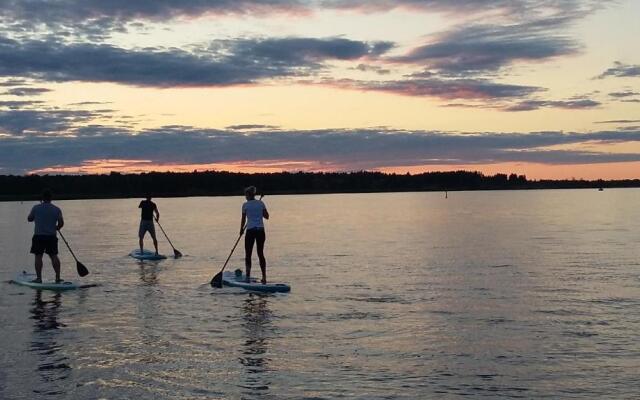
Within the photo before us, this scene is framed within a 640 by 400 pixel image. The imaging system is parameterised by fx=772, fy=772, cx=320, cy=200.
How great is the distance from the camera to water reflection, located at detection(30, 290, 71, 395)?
30.6 ft

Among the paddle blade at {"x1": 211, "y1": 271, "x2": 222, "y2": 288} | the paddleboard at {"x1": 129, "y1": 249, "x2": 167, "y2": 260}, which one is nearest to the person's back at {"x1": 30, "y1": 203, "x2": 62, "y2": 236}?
the paddle blade at {"x1": 211, "y1": 271, "x2": 222, "y2": 288}

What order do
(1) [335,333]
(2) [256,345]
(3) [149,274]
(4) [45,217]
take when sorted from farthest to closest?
(3) [149,274] < (4) [45,217] < (1) [335,333] < (2) [256,345]

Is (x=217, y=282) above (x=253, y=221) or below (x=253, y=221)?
below

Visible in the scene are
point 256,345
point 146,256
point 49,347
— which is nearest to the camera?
point 49,347

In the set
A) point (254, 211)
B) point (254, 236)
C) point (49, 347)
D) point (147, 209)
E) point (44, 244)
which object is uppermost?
point (254, 211)

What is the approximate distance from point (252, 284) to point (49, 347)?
673 centimetres

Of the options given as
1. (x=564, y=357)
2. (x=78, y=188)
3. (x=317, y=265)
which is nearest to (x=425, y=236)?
(x=317, y=265)

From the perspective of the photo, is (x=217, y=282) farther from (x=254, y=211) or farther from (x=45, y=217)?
(x=45, y=217)

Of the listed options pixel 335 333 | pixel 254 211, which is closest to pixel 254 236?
pixel 254 211

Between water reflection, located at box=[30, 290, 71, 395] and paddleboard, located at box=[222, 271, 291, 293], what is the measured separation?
393 cm

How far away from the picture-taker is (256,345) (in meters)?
11.4

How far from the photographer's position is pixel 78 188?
19812 cm

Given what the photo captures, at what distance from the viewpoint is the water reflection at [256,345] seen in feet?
30.5

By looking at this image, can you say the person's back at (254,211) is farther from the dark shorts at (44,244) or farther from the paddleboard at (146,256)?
the paddleboard at (146,256)
